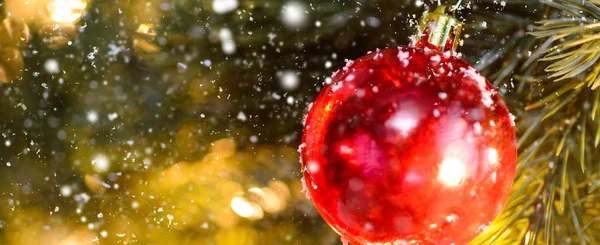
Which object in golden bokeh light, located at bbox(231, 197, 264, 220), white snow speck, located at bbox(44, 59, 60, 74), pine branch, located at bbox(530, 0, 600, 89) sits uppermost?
white snow speck, located at bbox(44, 59, 60, 74)

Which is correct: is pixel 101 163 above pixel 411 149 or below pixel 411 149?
above

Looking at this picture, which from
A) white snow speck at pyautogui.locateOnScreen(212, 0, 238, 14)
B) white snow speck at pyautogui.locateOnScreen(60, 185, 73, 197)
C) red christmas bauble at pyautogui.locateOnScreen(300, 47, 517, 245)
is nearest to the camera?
red christmas bauble at pyautogui.locateOnScreen(300, 47, 517, 245)

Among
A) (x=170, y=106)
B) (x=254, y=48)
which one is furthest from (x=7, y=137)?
(x=254, y=48)

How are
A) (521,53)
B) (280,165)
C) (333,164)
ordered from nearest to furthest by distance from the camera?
1. (333,164)
2. (521,53)
3. (280,165)

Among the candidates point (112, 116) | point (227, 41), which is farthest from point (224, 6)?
point (112, 116)

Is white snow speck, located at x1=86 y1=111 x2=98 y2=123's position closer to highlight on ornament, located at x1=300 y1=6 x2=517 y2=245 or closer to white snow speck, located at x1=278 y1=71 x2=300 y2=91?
white snow speck, located at x1=278 y1=71 x2=300 y2=91

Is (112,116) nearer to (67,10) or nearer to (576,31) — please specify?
(67,10)

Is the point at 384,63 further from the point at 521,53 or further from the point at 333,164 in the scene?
the point at 521,53

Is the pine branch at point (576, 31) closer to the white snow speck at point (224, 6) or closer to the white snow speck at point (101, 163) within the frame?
the white snow speck at point (224, 6)

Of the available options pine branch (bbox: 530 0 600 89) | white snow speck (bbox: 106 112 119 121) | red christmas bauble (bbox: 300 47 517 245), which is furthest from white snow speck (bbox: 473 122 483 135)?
white snow speck (bbox: 106 112 119 121)
